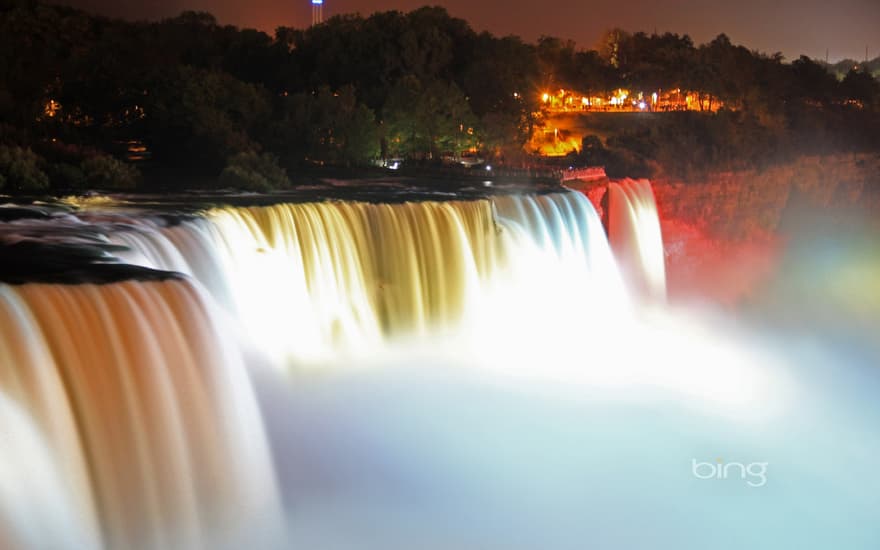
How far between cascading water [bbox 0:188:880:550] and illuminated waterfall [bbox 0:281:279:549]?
24mm

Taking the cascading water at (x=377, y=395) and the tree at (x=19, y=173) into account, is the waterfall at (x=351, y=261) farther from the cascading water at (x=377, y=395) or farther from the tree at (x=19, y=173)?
the tree at (x=19, y=173)

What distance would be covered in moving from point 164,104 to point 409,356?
16.4m

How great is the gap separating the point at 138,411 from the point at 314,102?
25208mm

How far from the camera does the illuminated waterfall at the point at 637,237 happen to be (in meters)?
27.9

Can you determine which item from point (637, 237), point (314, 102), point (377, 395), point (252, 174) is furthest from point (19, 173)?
point (637, 237)

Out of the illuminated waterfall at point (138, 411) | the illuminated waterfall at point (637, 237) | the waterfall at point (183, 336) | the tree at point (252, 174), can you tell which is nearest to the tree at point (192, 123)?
the tree at point (252, 174)

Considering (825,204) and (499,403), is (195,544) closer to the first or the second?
(499,403)

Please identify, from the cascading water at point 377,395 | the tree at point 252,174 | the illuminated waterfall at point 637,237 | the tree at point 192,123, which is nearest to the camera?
the cascading water at point 377,395

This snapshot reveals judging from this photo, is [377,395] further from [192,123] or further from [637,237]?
[192,123]

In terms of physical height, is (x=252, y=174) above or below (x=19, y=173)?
below

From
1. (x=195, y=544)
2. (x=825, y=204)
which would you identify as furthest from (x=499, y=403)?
(x=825, y=204)

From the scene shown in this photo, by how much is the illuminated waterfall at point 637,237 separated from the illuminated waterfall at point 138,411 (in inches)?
735

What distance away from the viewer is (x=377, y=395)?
15.6m

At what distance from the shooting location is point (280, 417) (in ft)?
44.9
